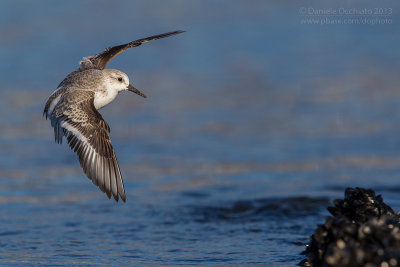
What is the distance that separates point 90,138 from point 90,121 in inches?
5.7

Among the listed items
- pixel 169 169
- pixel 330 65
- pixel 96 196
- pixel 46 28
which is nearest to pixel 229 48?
pixel 330 65

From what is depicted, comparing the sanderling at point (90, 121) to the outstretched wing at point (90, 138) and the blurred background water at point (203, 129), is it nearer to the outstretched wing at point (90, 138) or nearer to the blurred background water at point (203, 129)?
the outstretched wing at point (90, 138)

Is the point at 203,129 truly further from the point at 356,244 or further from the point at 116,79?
the point at 356,244

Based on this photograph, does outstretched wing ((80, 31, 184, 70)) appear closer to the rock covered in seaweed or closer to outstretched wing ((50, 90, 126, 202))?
outstretched wing ((50, 90, 126, 202))

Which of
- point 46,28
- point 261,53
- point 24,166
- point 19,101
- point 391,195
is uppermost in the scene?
point 46,28

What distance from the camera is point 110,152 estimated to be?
592cm

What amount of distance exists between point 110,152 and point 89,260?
88 centimetres

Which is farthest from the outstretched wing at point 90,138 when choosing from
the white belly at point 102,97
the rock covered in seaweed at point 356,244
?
the rock covered in seaweed at point 356,244

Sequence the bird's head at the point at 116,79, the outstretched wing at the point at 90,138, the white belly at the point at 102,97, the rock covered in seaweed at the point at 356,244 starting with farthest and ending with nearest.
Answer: the bird's head at the point at 116,79 < the white belly at the point at 102,97 < the outstretched wing at the point at 90,138 < the rock covered in seaweed at the point at 356,244

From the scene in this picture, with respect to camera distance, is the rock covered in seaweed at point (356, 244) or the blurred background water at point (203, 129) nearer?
the rock covered in seaweed at point (356, 244)

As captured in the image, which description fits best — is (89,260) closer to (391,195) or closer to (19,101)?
(391,195)

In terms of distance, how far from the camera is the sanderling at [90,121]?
19.1 ft

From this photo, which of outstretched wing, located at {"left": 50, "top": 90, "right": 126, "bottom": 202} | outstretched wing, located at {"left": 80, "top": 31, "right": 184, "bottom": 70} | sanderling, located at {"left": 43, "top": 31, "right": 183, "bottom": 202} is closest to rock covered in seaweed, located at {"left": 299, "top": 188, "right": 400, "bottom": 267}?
sanderling, located at {"left": 43, "top": 31, "right": 183, "bottom": 202}

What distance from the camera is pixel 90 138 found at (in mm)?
5957
